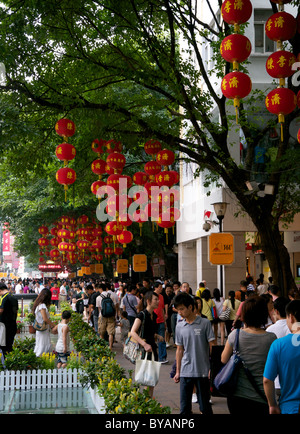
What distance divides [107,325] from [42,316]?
520 cm

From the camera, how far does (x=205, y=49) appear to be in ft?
77.5

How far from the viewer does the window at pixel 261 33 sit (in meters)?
19.4

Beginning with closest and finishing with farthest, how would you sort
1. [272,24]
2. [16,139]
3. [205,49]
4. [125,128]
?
[272,24] → [16,139] → [125,128] → [205,49]

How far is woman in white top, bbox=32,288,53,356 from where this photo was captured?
36.8 ft

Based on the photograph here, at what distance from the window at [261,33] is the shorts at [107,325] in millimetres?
10488

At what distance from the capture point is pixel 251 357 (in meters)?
5.25

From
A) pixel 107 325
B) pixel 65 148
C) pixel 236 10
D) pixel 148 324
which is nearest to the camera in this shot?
pixel 148 324

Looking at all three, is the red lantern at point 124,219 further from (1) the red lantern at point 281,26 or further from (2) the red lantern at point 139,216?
(1) the red lantern at point 281,26

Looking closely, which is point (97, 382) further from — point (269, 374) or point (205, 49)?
point (205, 49)

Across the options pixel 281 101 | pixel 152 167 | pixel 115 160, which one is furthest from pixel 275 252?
pixel 281 101

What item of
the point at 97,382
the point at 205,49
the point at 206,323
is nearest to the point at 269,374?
the point at 206,323

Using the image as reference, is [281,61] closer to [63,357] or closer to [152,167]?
[152,167]

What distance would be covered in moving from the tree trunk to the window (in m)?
8.77
